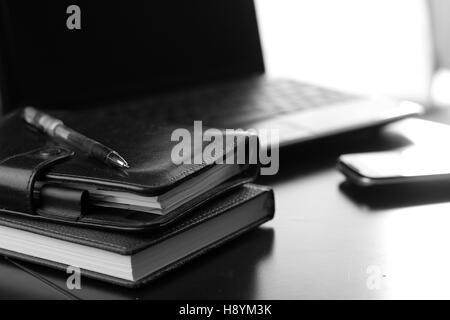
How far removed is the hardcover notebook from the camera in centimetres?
50

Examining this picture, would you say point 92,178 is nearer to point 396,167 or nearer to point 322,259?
point 322,259

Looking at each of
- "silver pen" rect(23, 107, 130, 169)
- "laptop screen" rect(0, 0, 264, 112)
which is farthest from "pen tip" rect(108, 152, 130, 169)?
"laptop screen" rect(0, 0, 264, 112)

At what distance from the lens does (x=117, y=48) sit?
110cm

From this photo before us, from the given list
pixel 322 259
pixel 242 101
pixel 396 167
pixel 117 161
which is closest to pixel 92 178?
pixel 117 161

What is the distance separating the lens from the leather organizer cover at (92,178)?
1.67 ft

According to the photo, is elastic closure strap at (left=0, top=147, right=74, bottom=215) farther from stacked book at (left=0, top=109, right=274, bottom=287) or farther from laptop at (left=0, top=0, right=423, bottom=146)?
laptop at (left=0, top=0, right=423, bottom=146)

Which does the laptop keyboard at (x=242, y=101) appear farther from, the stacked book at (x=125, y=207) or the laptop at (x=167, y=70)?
the stacked book at (x=125, y=207)

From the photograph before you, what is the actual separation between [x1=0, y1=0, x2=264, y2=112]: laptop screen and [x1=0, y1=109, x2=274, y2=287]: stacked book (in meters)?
0.43

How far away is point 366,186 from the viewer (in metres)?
0.72

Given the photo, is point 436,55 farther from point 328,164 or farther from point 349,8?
point 328,164

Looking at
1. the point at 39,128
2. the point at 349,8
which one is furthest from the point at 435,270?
the point at 349,8

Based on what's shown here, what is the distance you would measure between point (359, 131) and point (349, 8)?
5.50ft

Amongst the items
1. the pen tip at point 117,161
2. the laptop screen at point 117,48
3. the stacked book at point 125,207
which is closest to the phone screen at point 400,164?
the stacked book at point 125,207

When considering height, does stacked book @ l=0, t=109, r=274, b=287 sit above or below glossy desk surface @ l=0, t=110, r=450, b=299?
above
